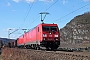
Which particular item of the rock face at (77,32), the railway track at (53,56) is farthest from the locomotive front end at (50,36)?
the rock face at (77,32)

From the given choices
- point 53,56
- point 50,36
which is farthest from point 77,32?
point 53,56

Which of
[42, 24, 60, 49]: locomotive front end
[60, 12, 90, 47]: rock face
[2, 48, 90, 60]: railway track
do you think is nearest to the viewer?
[2, 48, 90, 60]: railway track

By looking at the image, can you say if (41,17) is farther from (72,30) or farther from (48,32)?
(72,30)

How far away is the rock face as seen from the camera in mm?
101531

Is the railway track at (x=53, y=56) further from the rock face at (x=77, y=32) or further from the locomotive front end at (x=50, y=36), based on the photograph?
the rock face at (x=77, y=32)

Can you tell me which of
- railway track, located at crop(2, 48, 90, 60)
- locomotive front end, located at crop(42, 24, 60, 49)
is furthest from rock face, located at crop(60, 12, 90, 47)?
railway track, located at crop(2, 48, 90, 60)

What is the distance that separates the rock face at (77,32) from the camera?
3997 inches

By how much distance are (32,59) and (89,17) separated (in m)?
97.1

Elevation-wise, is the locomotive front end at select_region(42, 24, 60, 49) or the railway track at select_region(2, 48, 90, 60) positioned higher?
the locomotive front end at select_region(42, 24, 60, 49)

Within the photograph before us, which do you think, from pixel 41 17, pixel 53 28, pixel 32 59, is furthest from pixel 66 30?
pixel 32 59

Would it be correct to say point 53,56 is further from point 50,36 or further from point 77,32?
point 77,32

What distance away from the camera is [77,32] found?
10531 cm

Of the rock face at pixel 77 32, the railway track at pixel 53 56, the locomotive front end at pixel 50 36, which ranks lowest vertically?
the railway track at pixel 53 56

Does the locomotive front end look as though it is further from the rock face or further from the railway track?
the rock face
